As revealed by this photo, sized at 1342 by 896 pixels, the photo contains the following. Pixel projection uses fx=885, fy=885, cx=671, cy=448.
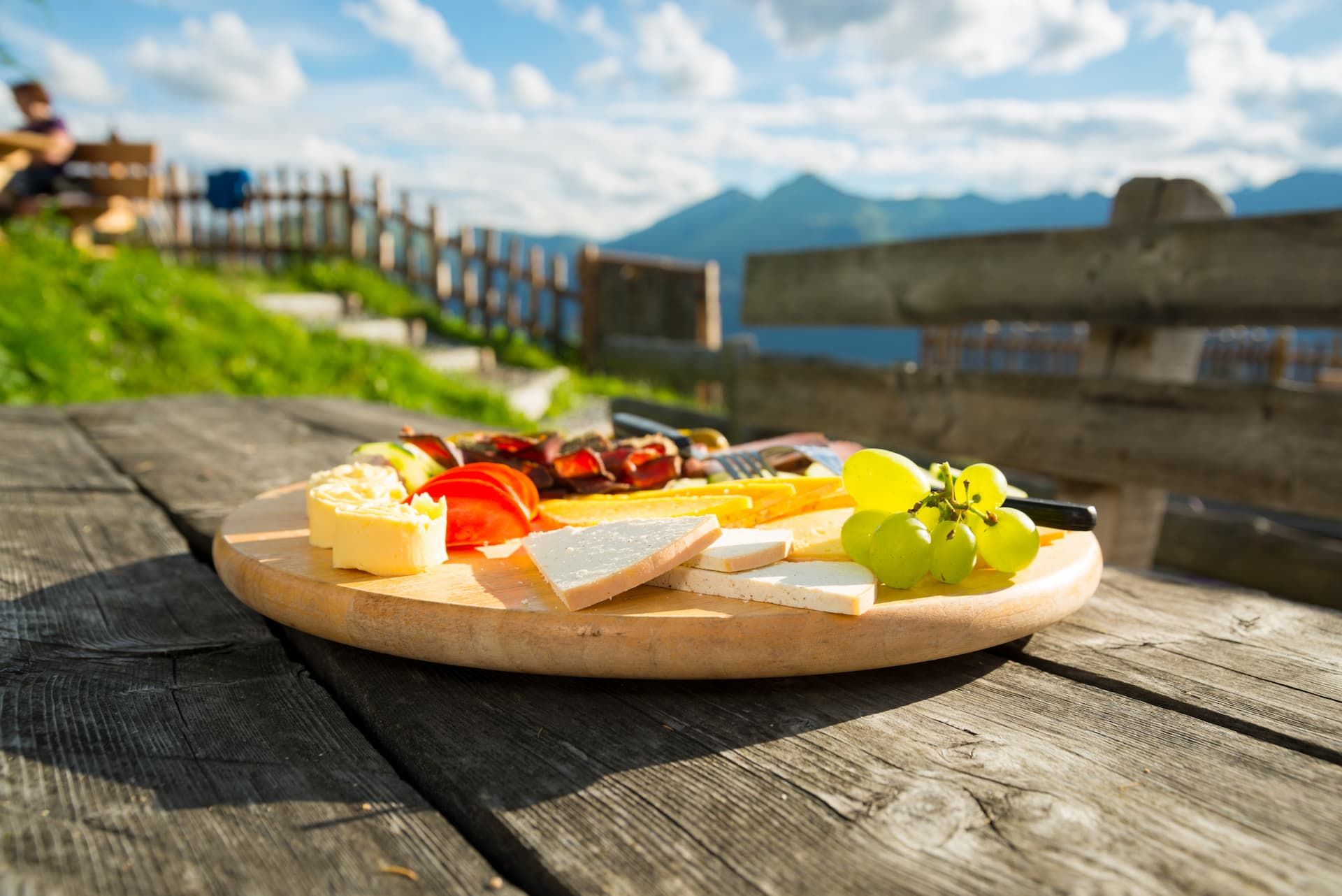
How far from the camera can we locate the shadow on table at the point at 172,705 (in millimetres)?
824

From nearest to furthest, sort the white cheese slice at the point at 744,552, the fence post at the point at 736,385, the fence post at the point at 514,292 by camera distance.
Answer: the white cheese slice at the point at 744,552
the fence post at the point at 736,385
the fence post at the point at 514,292

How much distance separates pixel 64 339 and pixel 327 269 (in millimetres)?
7969

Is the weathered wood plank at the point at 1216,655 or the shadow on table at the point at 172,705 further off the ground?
the weathered wood plank at the point at 1216,655

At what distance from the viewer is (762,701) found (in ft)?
3.33

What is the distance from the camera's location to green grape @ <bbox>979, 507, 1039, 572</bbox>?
3.85ft

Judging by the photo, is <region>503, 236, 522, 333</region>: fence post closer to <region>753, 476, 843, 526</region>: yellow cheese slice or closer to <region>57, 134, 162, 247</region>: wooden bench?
<region>57, 134, 162, 247</region>: wooden bench

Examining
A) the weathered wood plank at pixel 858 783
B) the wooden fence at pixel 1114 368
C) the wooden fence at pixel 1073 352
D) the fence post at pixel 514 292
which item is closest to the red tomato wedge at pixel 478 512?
the weathered wood plank at pixel 858 783

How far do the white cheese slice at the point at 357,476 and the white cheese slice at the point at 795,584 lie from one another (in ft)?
1.63

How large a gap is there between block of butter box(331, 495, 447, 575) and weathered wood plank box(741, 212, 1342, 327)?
2.43 meters

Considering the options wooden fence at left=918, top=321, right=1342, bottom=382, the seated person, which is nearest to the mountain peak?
wooden fence at left=918, top=321, right=1342, bottom=382

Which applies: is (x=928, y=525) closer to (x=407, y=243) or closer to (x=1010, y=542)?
(x=1010, y=542)

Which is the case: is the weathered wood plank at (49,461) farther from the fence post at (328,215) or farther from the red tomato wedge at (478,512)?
the fence post at (328,215)

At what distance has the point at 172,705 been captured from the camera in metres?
0.98

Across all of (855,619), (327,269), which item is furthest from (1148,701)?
(327,269)
